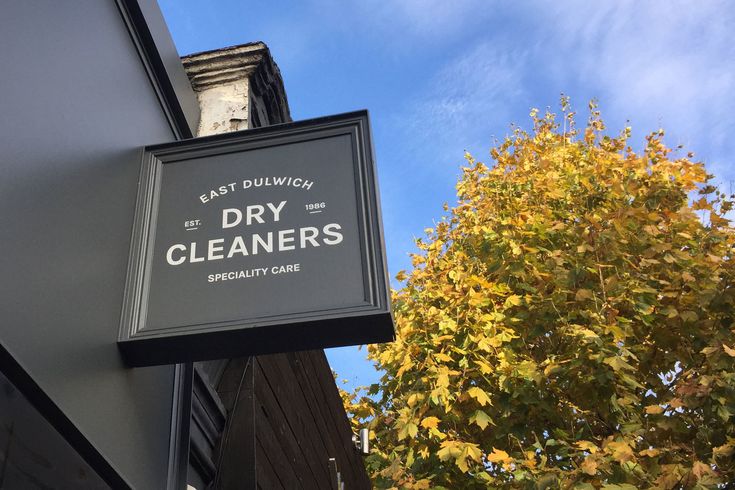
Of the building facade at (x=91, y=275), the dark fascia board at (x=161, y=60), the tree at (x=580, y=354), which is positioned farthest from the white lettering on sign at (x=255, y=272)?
the tree at (x=580, y=354)

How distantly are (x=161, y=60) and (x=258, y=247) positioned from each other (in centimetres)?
152

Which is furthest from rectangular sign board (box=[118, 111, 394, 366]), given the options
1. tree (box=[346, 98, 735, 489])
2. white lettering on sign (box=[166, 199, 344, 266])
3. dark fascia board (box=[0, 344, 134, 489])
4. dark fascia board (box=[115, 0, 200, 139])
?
tree (box=[346, 98, 735, 489])

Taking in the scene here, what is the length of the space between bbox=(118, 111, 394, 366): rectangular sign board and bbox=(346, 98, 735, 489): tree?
3134mm

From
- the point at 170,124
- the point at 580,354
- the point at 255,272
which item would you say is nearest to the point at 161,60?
the point at 170,124

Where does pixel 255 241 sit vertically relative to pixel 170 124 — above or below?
below

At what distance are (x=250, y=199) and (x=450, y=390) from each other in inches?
167

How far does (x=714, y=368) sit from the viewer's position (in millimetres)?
5438

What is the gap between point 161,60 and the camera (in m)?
3.79

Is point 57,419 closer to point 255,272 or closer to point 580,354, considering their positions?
point 255,272

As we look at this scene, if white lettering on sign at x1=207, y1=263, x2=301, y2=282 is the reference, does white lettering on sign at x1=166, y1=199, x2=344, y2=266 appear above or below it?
above

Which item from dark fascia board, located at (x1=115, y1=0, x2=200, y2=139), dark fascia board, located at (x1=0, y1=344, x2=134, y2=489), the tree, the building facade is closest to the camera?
dark fascia board, located at (x1=0, y1=344, x2=134, y2=489)

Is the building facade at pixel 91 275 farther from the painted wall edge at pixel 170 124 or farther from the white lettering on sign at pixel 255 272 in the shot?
the white lettering on sign at pixel 255 272

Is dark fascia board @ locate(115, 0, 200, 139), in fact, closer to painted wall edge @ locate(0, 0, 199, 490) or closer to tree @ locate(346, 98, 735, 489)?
painted wall edge @ locate(0, 0, 199, 490)

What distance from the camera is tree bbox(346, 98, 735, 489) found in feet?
17.9
